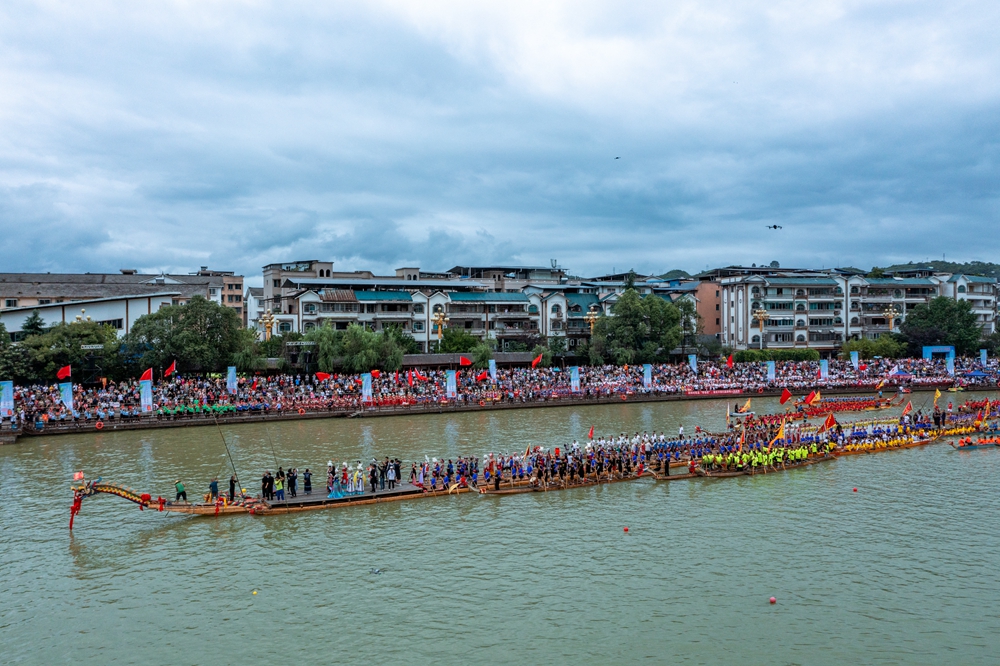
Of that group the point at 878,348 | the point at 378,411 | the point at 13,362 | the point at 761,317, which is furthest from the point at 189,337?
the point at 878,348

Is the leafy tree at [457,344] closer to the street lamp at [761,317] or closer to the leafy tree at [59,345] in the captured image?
the leafy tree at [59,345]

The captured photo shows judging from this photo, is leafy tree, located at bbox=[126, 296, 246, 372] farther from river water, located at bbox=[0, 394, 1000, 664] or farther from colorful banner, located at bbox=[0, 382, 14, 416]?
river water, located at bbox=[0, 394, 1000, 664]

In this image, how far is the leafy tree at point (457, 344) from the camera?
208 ft

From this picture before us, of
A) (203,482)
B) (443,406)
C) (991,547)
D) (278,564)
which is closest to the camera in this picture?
(278,564)

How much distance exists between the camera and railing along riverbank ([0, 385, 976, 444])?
40875 millimetres

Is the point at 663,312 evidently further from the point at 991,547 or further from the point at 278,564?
the point at 278,564

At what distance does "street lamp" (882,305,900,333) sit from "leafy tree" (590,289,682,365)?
2851 cm

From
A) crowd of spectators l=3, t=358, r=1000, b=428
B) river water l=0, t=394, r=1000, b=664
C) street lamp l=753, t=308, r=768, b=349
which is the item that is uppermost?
street lamp l=753, t=308, r=768, b=349

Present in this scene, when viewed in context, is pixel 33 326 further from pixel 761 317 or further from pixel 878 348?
pixel 878 348

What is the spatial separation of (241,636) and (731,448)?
73.1 ft

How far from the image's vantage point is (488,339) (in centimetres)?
7088

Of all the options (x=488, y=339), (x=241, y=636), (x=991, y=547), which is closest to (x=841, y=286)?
(x=488, y=339)

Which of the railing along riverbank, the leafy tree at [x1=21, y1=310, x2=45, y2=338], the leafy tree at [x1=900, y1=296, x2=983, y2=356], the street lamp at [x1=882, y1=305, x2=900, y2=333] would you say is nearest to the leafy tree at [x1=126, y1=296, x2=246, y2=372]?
the railing along riverbank

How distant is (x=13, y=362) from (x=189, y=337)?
377 inches
